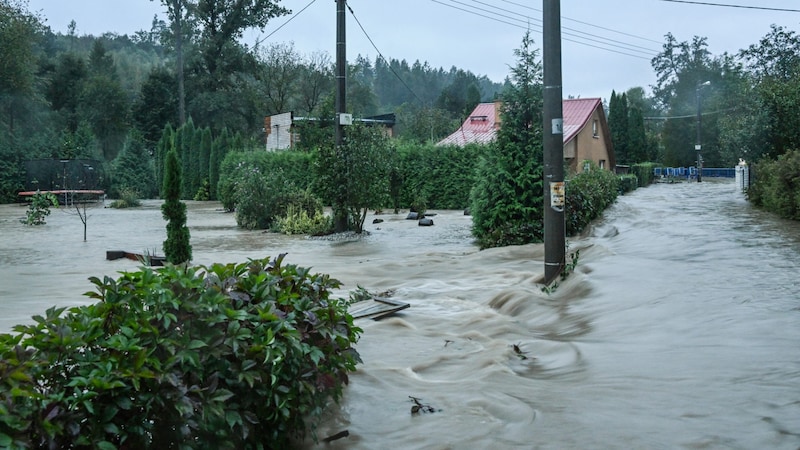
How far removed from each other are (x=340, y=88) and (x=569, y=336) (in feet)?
42.9

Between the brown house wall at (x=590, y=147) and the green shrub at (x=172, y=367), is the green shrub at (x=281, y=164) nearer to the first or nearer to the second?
the brown house wall at (x=590, y=147)

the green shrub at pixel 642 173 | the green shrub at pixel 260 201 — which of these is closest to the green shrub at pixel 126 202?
the green shrub at pixel 260 201

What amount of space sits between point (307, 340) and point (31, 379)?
65.3 inches

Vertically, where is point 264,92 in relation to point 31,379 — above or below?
above

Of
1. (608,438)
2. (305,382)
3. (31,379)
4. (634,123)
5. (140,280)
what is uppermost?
(634,123)

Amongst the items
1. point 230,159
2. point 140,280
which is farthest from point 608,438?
point 230,159

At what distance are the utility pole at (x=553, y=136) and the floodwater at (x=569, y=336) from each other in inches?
26.6

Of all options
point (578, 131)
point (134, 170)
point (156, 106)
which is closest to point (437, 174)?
point (578, 131)

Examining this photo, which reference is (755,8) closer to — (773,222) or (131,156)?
(773,222)

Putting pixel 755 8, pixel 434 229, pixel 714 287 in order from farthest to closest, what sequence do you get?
pixel 755 8 < pixel 434 229 < pixel 714 287

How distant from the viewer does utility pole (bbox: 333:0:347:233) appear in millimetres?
20406

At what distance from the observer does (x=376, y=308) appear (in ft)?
31.6

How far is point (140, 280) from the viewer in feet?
14.3

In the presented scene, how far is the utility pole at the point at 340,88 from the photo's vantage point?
66.9 feet
